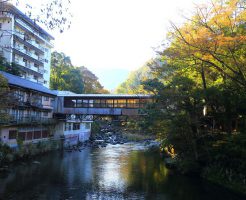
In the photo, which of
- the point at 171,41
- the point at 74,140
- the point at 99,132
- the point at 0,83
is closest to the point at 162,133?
the point at 171,41

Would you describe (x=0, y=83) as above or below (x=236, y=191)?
above

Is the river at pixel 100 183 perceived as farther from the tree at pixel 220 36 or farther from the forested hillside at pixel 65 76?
the forested hillside at pixel 65 76

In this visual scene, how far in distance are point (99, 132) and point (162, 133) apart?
4012cm

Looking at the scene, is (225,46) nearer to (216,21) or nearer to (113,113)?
(216,21)

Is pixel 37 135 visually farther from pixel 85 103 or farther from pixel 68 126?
pixel 68 126

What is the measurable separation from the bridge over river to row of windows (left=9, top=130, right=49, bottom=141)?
441 cm

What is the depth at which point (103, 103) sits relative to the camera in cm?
3862

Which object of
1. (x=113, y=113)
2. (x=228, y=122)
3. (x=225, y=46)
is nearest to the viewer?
(x=225, y=46)

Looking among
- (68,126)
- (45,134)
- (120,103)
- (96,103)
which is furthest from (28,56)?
(120,103)

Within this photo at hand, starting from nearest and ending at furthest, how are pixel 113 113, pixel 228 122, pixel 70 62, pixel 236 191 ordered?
pixel 236 191
pixel 228 122
pixel 113 113
pixel 70 62

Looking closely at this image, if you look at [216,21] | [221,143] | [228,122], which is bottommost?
[221,143]

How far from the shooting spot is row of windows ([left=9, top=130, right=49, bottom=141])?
29.5m

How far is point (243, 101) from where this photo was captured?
18.6 meters

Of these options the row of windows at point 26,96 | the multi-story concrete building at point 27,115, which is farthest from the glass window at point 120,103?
the row of windows at point 26,96
